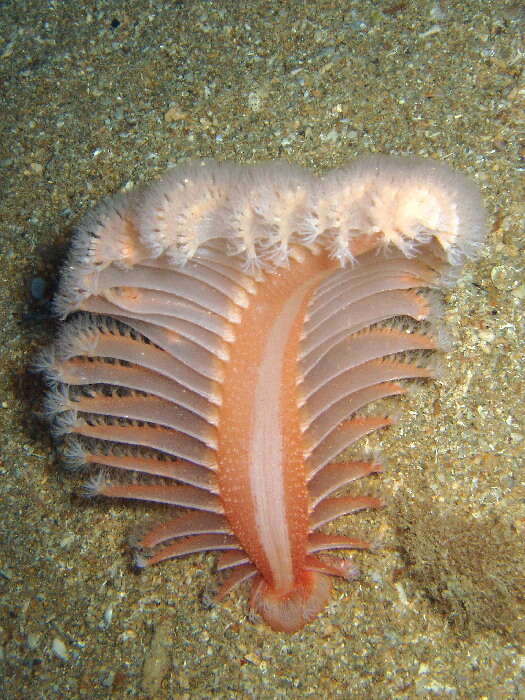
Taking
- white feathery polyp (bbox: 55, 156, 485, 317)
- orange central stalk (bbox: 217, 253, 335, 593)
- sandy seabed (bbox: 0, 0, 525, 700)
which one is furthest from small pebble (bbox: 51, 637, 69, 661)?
white feathery polyp (bbox: 55, 156, 485, 317)

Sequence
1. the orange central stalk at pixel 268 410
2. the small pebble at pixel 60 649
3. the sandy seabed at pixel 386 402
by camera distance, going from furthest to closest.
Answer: the small pebble at pixel 60 649
the sandy seabed at pixel 386 402
the orange central stalk at pixel 268 410

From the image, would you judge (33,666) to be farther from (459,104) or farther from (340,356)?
(459,104)

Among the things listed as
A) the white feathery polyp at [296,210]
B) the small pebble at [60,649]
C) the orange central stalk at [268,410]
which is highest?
the white feathery polyp at [296,210]

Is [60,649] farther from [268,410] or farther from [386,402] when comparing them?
[386,402]


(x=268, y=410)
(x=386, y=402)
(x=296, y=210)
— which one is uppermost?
(x=296, y=210)

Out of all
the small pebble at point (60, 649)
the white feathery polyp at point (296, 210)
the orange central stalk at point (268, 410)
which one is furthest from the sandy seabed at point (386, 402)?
the white feathery polyp at point (296, 210)

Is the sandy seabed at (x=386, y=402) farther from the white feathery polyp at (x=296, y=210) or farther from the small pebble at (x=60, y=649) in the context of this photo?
the white feathery polyp at (x=296, y=210)

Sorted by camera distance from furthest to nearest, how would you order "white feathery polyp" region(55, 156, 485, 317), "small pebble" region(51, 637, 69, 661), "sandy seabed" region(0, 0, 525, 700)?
"small pebble" region(51, 637, 69, 661)
"sandy seabed" region(0, 0, 525, 700)
"white feathery polyp" region(55, 156, 485, 317)

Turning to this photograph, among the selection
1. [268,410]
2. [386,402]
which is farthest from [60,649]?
[386,402]

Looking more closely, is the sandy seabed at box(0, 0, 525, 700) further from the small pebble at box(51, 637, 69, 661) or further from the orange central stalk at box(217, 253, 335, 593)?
the orange central stalk at box(217, 253, 335, 593)
